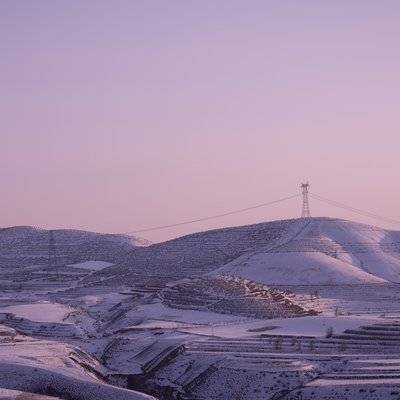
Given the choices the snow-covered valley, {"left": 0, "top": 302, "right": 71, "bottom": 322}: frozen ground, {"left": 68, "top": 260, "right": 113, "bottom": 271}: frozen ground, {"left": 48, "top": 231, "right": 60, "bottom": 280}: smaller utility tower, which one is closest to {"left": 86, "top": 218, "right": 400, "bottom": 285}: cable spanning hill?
the snow-covered valley

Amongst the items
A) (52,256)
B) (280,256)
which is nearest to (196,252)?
(280,256)

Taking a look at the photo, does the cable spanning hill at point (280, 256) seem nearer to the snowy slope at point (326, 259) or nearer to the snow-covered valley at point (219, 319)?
the snowy slope at point (326, 259)

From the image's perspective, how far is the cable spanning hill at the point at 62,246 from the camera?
98.7 m

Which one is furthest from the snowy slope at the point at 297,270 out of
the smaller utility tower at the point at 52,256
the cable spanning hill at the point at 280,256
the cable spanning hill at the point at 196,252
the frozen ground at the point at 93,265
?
the smaller utility tower at the point at 52,256

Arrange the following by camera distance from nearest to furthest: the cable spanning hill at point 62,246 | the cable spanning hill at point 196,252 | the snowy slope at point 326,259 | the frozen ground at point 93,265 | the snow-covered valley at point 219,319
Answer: the snow-covered valley at point 219,319
the snowy slope at point 326,259
the cable spanning hill at point 196,252
the frozen ground at point 93,265
the cable spanning hill at point 62,246

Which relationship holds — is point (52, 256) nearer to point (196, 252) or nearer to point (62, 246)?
point (62, 246)

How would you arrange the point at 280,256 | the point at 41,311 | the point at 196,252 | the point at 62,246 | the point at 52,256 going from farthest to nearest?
the point at 62,246
the point at 52,256
the point at 196,252
the point at 280,256
the point at 41,311

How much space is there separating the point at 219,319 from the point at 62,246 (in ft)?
216

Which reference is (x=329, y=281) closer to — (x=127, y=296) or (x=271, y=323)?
(x=127, y=296)

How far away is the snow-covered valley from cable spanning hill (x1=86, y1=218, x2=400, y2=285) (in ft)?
0.56

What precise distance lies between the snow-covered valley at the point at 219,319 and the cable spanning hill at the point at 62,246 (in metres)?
3.54

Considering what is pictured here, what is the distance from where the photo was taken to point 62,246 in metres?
109

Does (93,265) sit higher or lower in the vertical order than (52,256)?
lower

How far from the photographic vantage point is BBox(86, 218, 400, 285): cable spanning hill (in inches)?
2527
